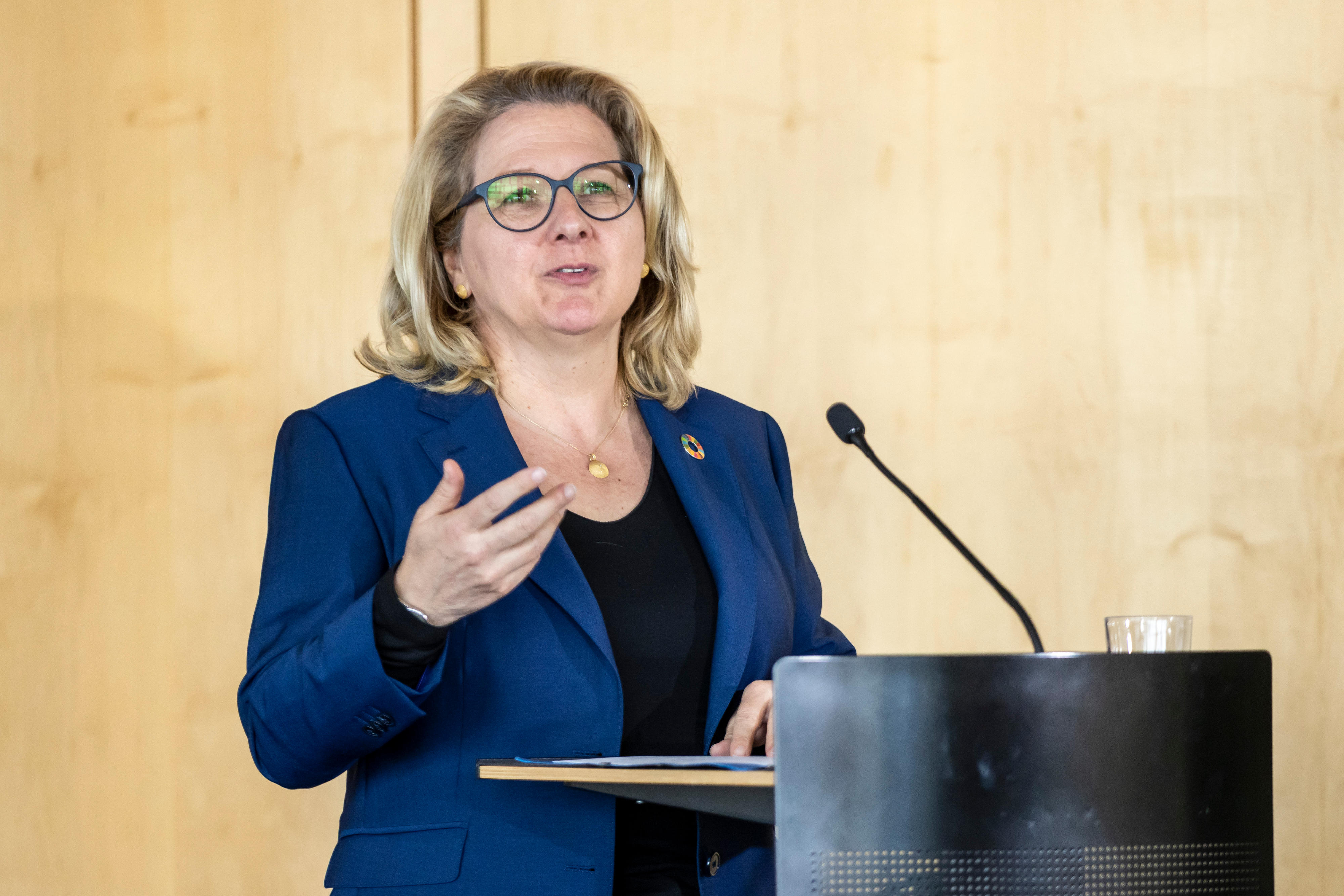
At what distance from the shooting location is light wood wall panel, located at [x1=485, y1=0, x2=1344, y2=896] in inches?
112

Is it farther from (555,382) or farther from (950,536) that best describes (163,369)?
(950,536)

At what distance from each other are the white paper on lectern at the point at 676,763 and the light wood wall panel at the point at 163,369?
1957mm

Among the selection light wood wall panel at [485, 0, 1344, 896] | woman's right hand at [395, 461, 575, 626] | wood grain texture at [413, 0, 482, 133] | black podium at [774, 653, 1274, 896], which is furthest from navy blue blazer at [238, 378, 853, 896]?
wood grain texture at [413, 0, 482, 133]

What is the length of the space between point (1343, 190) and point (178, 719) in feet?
9.35

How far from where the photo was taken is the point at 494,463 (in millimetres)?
1703

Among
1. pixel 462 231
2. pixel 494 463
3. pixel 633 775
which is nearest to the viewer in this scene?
pixel 633 775

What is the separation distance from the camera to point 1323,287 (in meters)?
2.83

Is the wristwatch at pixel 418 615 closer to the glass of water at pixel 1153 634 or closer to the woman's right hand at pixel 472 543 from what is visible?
the woman's right hand at pixel 472 543

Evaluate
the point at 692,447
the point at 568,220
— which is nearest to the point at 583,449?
the point at 692,447

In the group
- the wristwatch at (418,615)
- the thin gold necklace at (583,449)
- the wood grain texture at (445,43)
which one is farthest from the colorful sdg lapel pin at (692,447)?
the wood grain texture at (445,43)

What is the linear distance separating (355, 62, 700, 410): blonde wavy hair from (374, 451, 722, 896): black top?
0.30 m

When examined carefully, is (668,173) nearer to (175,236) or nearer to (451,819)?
(451,819)

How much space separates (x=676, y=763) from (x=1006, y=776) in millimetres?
293

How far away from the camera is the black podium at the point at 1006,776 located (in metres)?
1.10
